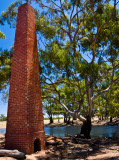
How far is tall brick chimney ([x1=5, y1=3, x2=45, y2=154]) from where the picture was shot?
6.93 meters

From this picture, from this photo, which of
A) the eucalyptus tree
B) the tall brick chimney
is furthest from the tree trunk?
the tall brick chimney

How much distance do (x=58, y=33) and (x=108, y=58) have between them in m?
4.57

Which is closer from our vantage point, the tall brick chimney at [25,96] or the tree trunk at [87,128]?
the tall brick chimney at [25,96]

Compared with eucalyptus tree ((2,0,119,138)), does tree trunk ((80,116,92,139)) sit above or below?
below

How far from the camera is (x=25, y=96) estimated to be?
723 centimetres

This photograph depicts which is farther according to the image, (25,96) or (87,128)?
(87,128)

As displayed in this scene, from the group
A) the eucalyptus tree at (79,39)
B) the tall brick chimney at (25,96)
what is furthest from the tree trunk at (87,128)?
the tall brick chimney at (25,96)

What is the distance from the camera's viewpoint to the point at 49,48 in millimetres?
11711

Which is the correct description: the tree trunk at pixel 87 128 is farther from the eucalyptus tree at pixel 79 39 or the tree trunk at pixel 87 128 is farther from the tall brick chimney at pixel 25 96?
the tall brick chimney at pixel 25 96

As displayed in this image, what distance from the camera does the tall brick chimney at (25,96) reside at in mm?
6926

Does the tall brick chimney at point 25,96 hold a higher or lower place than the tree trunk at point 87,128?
higher

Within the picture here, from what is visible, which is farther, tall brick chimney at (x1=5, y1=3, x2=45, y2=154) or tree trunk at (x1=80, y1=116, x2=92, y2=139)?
tree trunk at (x1=80, y1=116, x2=92, y2=139)

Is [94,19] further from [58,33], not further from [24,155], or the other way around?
[24,155]

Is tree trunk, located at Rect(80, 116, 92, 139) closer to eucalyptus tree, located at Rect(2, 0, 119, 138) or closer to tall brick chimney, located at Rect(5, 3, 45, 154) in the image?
eucalyptus tree, located at Rect(2, 0, 119, 138)
